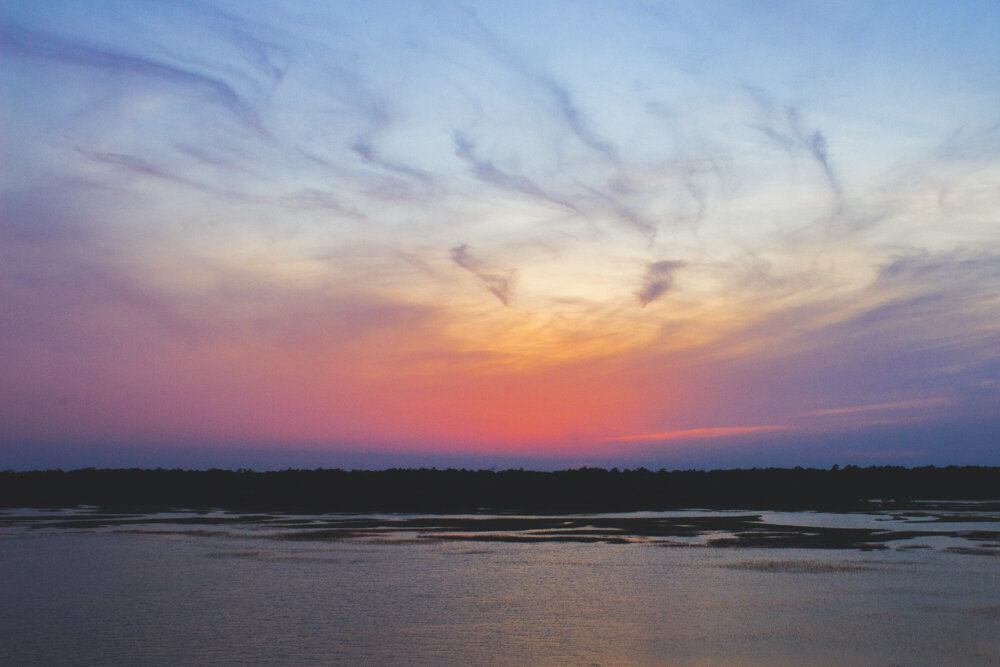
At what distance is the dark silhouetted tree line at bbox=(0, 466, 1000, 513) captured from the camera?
58.8 metres

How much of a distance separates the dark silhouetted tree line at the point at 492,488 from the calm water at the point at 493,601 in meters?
24.7

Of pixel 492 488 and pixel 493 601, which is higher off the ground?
pixel 492 488

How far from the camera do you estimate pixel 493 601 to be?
63.6ft

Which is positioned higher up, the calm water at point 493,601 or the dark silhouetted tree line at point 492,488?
the dark silhouetted tree line at point 492,488

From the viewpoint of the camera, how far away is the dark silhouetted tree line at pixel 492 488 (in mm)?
58844

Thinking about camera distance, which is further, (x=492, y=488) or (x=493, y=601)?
(x=492, y=488)

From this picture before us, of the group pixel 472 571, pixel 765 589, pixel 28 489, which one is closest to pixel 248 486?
pixel 28 489

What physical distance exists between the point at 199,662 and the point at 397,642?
128 inches

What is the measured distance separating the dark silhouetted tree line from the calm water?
973 inches

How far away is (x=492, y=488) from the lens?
82750mm

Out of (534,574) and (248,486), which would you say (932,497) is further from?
(248,486)

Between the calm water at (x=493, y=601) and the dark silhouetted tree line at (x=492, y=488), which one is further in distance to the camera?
the dark silhouetted tree line at (x=492, y=488)

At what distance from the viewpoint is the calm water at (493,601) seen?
14898 mm

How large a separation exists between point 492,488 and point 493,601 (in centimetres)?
6393
